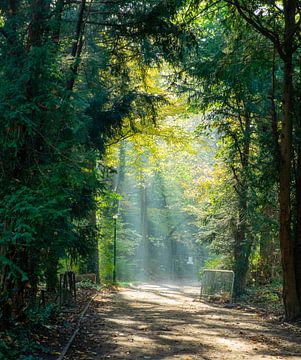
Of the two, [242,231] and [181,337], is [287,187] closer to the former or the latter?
[181,337]

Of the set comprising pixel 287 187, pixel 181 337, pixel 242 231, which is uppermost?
pixel 287 187

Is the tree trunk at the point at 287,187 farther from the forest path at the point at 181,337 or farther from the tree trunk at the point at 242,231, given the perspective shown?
the tree trunk at the point at 242,231

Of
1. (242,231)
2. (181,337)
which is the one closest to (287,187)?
(181,337)

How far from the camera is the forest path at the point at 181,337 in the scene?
7414mm

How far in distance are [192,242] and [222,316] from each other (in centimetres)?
3863

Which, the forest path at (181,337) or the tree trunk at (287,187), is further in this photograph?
the tree trunk at (287,187)

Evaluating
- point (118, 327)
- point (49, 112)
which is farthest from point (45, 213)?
point (118, 327)

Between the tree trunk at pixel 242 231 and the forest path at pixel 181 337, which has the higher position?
the tree trunk at pixel 242 231

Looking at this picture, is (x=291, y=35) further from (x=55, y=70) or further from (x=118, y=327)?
(x=118, y=327)

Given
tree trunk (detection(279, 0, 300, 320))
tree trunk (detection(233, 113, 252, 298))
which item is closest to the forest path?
tree trunk (detection(279, 0, 300, 320))

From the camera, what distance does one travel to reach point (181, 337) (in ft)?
29.1

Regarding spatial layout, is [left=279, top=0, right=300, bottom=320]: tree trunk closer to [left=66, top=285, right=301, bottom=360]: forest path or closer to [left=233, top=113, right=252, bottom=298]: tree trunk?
[left=66, top=285, right=301, bottom=360]: forest path

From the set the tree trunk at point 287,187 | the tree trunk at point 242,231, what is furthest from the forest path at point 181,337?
the tree trunk at point 242,231

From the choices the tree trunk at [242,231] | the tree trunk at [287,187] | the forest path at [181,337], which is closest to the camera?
the forest path at [181,337]
